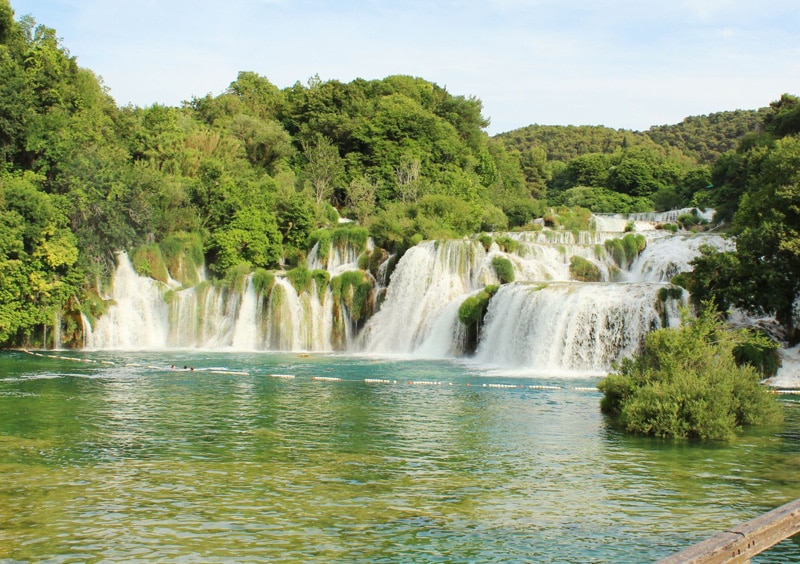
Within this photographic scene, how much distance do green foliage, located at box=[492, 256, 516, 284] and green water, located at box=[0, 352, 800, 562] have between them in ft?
48.0

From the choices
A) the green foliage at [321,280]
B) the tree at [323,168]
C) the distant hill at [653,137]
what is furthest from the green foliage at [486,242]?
the distant hill at [653,137]

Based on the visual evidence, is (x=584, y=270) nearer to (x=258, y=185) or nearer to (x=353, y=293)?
(x=353, y=293)

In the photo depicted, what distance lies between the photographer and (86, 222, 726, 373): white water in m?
35.1

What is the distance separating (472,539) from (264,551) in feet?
8.17

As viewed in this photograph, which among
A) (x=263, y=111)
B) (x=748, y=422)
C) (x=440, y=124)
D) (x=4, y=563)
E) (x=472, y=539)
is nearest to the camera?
(x=4, y=563)

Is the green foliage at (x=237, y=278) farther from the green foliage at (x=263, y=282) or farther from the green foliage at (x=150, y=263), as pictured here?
the green foliage at (x=150, y=263)

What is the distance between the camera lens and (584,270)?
124ft

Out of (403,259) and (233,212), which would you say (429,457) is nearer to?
(403,259)

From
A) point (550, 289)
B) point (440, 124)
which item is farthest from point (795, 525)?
point (440, 124)

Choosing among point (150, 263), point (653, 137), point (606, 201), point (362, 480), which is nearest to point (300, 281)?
point (150, 263)

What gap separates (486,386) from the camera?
2461 centimetres

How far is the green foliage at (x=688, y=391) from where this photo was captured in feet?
54.5

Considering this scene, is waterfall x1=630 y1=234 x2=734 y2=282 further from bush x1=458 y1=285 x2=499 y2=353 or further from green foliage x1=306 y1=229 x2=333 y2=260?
green foliage x1=306 y1=229 x2=333 y2=260

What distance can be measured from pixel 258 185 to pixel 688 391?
35477 mm
